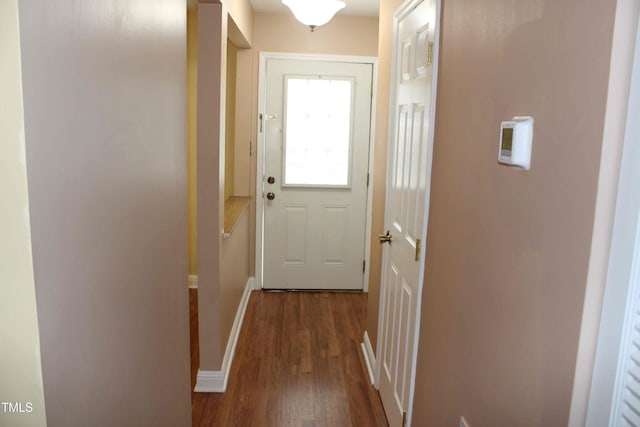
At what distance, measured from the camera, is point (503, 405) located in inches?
50.8

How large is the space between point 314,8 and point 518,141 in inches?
91.5

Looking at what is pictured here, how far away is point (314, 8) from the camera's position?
3.19 m

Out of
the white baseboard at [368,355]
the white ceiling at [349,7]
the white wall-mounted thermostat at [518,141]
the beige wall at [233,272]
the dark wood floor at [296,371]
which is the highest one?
the white ceiling at [349,7]

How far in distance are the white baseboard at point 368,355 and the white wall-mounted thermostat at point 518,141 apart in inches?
86.7

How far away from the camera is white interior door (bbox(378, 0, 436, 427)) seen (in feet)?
6.86

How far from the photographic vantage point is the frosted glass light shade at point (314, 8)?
124 inches

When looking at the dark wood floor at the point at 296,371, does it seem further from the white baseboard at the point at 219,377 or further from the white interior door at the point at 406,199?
the white interior door at the point at 406,199

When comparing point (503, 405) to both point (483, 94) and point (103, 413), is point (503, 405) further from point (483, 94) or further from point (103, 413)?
point (103, 413)

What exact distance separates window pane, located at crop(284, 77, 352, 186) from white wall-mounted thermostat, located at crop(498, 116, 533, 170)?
3436mm

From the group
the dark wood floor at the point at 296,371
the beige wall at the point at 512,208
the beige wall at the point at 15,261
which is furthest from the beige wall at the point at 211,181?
the beige wall at the point at 15,261

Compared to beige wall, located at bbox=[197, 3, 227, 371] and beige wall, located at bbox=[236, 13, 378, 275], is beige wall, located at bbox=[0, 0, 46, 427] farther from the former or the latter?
beige wall, located at bbox=[236, 13, 378, 275]

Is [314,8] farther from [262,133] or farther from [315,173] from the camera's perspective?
[315,173]

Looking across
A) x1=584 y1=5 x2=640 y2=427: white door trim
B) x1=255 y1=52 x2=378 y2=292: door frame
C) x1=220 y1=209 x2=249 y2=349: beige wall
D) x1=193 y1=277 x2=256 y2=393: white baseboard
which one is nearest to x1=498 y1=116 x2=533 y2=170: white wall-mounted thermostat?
x1=584 y1=5 x2=640 y2=427: white door trim

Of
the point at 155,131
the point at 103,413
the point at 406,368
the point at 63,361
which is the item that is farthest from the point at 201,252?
the point at 63,361
